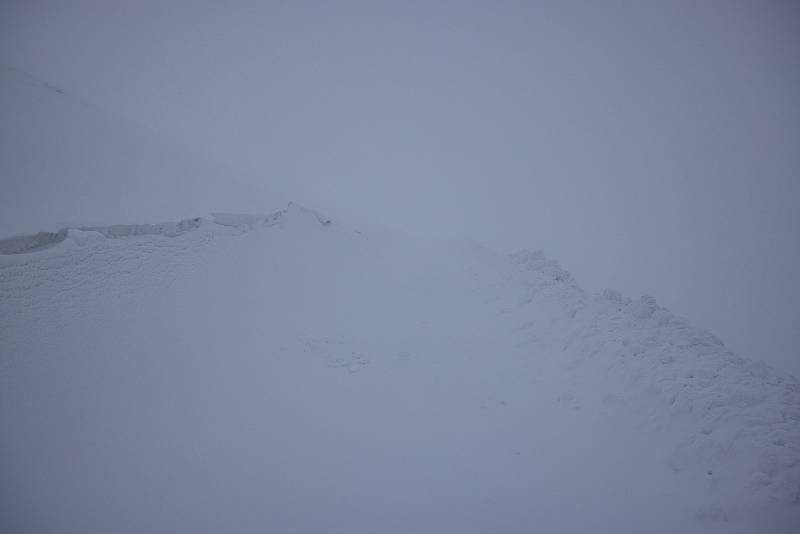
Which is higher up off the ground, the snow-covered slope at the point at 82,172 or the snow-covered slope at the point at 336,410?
the snow-covered slope at the point at 82,172

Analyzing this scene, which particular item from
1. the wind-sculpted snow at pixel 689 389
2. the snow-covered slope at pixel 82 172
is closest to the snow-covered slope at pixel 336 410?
the wind-sculpted snow at pixel 689 389

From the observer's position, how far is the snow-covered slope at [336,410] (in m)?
5.50

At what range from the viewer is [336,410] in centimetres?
771

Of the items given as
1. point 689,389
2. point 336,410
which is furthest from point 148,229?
point 689,389

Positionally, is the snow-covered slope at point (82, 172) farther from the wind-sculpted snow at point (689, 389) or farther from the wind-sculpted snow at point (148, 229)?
the wind-sculpted snow at point (689, 389)

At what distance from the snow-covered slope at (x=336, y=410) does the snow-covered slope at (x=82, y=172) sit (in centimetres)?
100

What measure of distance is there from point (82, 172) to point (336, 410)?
1114 centimetres

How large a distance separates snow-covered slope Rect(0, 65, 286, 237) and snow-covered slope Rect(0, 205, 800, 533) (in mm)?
1000

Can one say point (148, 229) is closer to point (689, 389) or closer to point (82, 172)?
point (82, 172)

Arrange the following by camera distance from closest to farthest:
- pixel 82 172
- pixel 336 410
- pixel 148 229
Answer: pixel 336 410, pixel 148 229, pixel 82 172

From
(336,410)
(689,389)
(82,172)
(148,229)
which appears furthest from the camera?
(82,172)

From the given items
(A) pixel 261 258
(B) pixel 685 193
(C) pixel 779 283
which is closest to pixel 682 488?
(A) pixel 261 258

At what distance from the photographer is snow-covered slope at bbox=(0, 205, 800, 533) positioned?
217 inches

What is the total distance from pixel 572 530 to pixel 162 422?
7.33 meters
